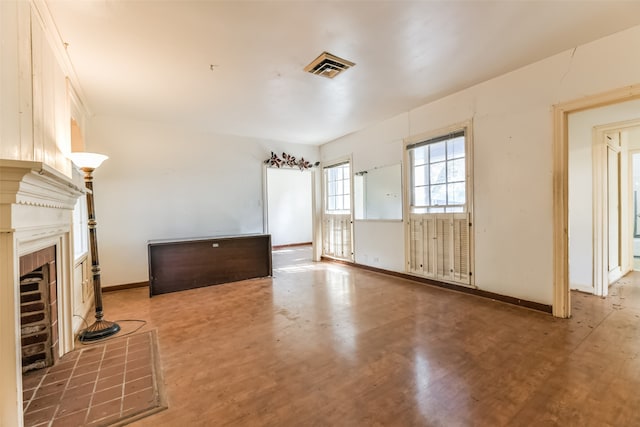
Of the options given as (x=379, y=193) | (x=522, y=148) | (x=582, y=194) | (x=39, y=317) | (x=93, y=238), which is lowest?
(x=39, y=317)

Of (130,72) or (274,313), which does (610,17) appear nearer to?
(274,313)

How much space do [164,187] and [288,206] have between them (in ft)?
15.4

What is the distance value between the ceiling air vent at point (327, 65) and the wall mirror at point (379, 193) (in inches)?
83.7

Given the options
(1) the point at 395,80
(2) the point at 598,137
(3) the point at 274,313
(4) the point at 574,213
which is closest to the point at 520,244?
(4) the point at 574,213

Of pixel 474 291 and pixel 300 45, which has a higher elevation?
pixel 300 45

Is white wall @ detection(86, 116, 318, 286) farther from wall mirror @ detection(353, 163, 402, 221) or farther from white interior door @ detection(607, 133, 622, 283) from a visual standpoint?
white interior door @ detection(607, 133, 622, 283)

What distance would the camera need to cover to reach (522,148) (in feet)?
10.4

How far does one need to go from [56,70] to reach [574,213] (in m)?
6.05

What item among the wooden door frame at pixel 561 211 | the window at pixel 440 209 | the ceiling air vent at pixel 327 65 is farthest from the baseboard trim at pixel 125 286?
the wooden door frame at pixel 561 211

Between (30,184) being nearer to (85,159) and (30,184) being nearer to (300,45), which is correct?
(85,159)

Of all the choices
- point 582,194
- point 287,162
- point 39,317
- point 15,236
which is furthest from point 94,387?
point 582,194

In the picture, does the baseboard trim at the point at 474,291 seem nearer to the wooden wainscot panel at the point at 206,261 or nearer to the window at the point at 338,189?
the window at the point at 338,189

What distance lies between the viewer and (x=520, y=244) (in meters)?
3.21

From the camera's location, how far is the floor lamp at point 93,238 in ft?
8.59
